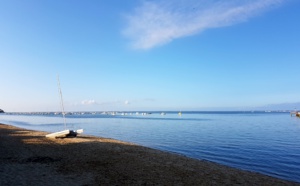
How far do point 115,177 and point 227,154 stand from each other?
18527 mm

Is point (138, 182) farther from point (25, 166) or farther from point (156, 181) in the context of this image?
point (25, 166)

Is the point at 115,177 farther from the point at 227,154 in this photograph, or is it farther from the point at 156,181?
the point at 227,154

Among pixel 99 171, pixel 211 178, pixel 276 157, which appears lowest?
pixel 276 157

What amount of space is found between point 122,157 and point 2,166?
8.13 metres

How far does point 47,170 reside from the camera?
1447 centimetres

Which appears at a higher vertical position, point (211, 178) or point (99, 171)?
point (99, 171)

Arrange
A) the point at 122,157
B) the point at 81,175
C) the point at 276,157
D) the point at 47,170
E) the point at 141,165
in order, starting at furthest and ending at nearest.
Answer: the point at 276,157 → the point at 122,157 → the point at 141,165 → the point at 47,170 → the point at 81,175

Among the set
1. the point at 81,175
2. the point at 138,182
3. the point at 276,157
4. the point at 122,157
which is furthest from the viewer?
the point at 276,157

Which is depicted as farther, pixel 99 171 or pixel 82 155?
pixel 82 155

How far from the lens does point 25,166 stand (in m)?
15.1

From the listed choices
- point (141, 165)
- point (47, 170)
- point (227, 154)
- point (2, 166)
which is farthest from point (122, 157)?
point (227, 154)

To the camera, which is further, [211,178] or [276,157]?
[276,157]

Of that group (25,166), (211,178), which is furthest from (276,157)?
(25,166)

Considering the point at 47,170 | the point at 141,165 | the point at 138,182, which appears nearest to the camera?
the point at 138,182
